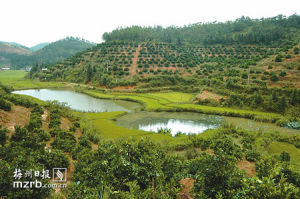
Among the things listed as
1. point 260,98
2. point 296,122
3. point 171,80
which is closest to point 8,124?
point 296,122

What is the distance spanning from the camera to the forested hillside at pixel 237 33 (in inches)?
2482

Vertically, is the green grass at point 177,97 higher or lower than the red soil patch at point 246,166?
higher

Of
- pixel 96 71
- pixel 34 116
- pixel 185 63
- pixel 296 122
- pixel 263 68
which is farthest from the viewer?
pixel 185 63

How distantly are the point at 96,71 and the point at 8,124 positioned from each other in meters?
45.7

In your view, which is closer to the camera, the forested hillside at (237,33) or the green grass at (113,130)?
the green grass at (113,130)

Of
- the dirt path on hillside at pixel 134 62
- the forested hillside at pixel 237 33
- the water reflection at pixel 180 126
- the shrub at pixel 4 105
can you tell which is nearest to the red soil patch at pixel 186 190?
the water reflection at pixel 180 126

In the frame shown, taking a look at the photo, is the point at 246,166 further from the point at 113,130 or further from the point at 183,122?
the point at 113,130

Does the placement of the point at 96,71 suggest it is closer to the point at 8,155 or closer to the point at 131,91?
the point at 131,91

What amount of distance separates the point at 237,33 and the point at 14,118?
82.4m

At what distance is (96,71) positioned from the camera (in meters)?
57.1

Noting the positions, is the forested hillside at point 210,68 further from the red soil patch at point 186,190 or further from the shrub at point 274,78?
the red soil patch at point 186,190

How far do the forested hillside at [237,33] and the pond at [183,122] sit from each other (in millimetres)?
45082

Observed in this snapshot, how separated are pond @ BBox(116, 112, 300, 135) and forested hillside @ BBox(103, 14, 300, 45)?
45082mm

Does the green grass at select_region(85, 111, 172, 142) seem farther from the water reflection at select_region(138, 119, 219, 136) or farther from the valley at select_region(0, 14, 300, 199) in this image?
the water reflection at select_region(138, 119, 219, 136)
